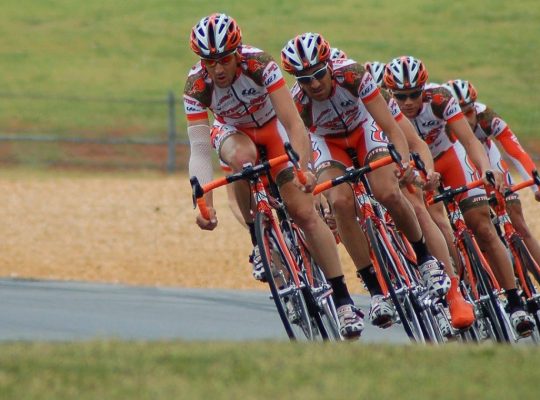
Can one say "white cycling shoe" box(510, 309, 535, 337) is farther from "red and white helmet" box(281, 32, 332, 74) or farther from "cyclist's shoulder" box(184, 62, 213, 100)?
"cyclist's shoulder" box(184, 62, 213, 100)

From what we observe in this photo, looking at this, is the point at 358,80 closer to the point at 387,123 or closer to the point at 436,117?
the point at 387,123

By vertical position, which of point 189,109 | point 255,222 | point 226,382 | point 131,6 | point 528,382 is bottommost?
point 528,382

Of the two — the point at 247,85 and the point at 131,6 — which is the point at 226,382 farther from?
the point at 131,6

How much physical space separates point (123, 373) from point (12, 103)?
3001 cm

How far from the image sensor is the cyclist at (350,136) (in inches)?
380

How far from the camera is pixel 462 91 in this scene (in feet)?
41.0

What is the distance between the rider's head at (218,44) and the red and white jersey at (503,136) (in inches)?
167

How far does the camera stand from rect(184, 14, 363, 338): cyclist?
9070 mm

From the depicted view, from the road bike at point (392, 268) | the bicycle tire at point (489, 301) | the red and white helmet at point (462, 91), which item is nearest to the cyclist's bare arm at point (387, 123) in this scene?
the road bike at point (392, 268)

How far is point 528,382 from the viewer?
6004 mm

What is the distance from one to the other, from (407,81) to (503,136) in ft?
7.10

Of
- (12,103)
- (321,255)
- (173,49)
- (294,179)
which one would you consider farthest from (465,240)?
(173,49)

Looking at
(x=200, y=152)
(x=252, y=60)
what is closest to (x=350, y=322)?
(x=200, y=152)

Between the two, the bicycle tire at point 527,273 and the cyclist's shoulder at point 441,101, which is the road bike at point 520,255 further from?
the cyclist's shoulder at point 441,101
